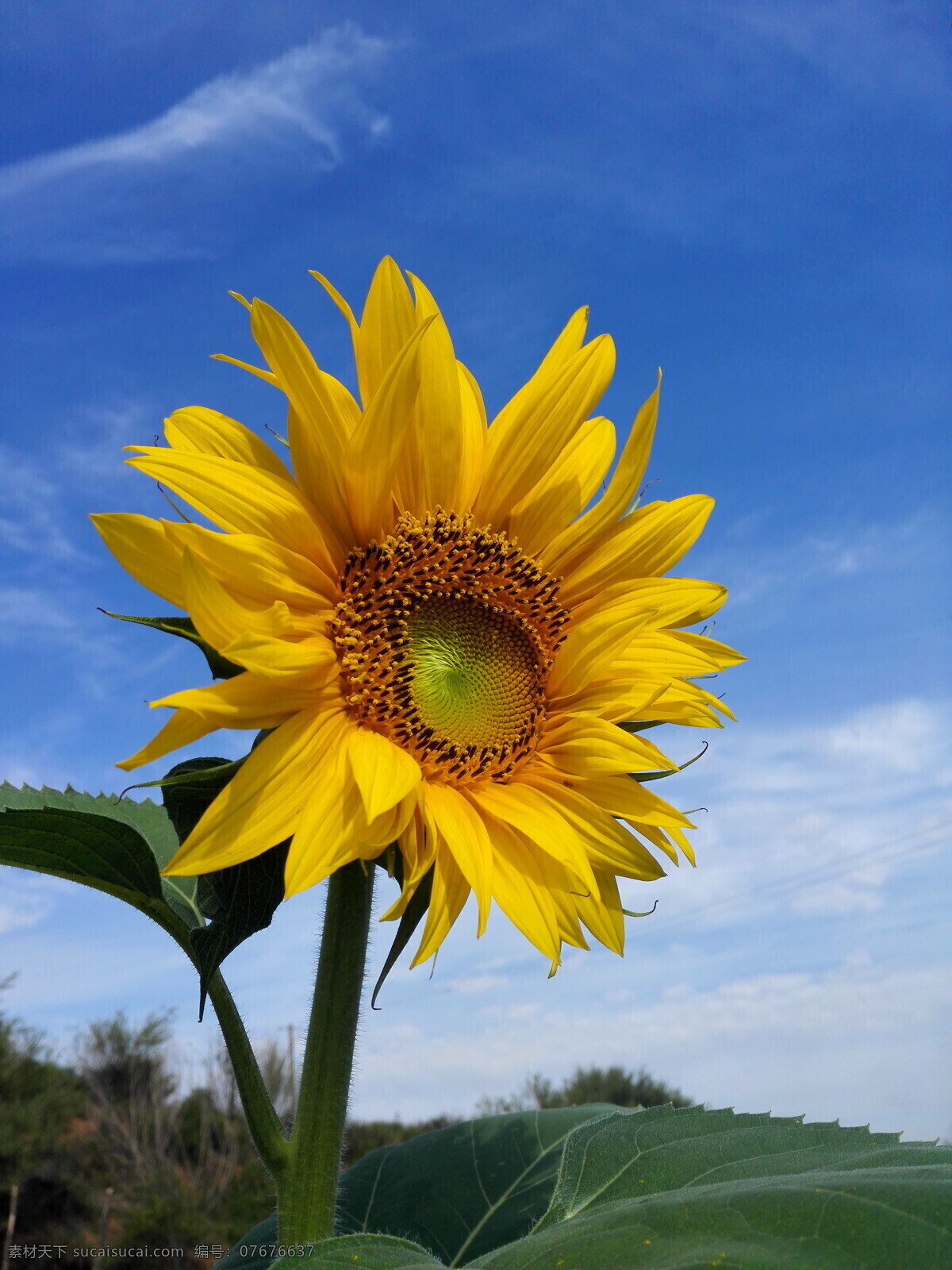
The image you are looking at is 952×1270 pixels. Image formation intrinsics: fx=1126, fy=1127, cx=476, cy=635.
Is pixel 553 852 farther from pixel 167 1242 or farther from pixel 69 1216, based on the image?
pixel 69 1216

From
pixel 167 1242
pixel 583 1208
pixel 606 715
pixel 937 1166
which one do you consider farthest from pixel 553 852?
pixel 167 1242

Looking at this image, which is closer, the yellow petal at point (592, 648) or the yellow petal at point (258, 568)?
the yellow petal at point (258, 568)

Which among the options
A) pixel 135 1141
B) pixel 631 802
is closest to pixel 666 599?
pixel 631 802

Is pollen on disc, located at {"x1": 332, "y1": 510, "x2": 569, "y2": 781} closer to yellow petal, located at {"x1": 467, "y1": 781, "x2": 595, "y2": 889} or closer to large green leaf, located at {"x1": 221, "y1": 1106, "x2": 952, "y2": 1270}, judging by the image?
yellow petal, located at {"x1": 467, "y1": 781, "x2": 595, "y2": 889}

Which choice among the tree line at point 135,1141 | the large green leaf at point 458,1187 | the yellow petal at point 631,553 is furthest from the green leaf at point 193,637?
the tree line at point 135,1141

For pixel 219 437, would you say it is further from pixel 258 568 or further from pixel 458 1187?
pixel 458 1187

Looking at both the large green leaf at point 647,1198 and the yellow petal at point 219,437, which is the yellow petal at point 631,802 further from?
A: the yellow petal at point 219,437
